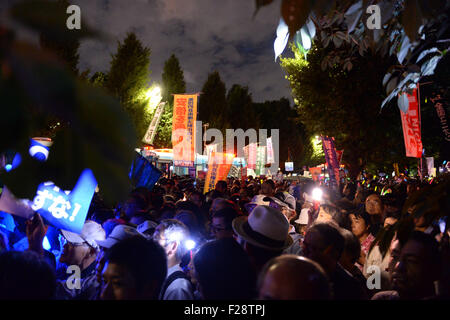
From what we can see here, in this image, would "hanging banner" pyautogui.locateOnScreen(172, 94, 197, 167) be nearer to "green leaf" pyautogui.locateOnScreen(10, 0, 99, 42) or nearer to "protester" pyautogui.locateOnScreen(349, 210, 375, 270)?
"protester" pyautogui.locateOnScreen(349, 210, 375, 270)

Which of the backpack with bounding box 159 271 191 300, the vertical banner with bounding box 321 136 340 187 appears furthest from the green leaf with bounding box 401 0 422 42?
the vertical banner with bounding box 321 136 340 187

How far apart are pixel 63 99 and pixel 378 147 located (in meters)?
21.9

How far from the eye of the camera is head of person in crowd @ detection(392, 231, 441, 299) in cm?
236

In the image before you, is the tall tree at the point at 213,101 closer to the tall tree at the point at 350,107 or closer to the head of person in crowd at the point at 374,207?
the tall tree at the point at 350,107

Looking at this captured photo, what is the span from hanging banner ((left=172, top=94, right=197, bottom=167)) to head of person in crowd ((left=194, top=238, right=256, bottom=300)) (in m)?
14.4

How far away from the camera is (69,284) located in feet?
10.3

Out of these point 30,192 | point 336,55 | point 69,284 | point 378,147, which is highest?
point 378,147

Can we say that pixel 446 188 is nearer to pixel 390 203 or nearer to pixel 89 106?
pixel 89 106

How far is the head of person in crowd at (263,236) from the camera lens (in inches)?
115

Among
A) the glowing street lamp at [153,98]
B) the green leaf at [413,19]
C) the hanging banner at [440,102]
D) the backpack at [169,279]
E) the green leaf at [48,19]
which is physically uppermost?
the glowing street lamp at [153,98]

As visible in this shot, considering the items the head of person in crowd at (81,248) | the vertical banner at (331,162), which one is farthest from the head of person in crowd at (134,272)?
the vertical banner at (331,162)

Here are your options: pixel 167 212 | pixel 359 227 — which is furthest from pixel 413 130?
pixel 167 212

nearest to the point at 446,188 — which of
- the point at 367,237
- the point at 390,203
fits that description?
the point at 367,237

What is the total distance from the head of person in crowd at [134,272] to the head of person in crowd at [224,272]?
13.4 inches
